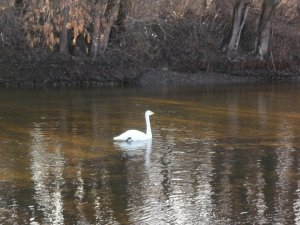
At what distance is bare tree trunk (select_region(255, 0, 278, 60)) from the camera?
1536 inches

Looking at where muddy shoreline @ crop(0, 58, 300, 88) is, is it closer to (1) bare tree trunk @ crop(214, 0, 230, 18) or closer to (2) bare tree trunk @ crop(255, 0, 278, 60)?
(2) bare tree trunk @ crop(255, 0, 278, 60)

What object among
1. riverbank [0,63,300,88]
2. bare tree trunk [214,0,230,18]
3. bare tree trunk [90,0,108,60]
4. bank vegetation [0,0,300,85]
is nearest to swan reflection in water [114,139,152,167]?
bank vegetation [0,0,300,85]

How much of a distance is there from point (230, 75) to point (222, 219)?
27.8 meters

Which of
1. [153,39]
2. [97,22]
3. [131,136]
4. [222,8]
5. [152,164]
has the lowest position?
[152,164]

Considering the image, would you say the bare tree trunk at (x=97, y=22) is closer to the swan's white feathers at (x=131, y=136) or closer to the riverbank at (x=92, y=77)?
the riverbank at (x=92, y=77)

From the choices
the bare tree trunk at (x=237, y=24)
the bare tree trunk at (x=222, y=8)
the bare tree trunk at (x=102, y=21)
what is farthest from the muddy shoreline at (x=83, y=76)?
the bare tree trunk at (x=222, y=8)

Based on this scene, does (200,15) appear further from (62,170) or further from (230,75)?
(62,170)

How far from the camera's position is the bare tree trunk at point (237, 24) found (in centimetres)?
3896

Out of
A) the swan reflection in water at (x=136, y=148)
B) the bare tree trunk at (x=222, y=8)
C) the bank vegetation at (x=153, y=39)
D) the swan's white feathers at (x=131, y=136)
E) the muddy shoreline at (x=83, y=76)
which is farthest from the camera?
the bare tree trunk at (x=222, y=8)

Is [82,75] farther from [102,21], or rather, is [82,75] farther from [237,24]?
[237,24]

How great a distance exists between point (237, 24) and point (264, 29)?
1.58 meters

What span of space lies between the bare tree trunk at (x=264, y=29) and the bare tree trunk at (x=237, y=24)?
37.6 inches

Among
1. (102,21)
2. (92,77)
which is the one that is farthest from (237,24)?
(92,77)

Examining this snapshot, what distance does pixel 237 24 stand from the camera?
39.4 metres
